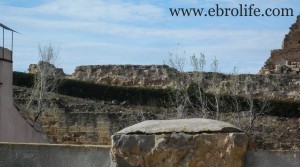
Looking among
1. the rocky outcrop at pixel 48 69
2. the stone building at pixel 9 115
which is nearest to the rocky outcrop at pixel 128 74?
the rocky outcrop at pixel 48 69

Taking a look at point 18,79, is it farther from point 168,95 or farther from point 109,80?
point 168,95

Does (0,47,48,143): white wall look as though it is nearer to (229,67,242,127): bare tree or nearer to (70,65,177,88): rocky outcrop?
(229,67,242,127): bare tree

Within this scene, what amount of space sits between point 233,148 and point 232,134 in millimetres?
73

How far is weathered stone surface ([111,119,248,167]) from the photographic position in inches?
132

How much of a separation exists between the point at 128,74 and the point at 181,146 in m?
27.1

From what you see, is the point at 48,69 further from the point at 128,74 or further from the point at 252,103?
the point at 252,103

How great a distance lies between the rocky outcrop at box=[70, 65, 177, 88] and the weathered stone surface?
2547 centimetres

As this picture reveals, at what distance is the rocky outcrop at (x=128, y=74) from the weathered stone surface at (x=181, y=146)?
25.5 m

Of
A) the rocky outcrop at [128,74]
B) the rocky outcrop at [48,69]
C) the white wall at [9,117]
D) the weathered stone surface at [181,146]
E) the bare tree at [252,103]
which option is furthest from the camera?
the rocky outcrop at [128,74]

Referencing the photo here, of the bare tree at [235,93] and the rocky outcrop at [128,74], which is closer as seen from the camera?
the bare tree at [235,93]

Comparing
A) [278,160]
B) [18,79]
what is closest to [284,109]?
[18,79]

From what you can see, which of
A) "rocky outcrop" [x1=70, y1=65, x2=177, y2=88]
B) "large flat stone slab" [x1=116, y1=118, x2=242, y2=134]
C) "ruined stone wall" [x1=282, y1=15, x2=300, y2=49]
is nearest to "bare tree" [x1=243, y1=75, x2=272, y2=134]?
"rocky outcrop" [x1=70, y1=65, x2=177, y2=88]

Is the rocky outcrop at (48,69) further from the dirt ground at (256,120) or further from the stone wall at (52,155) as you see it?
the stone wall at (52,155)

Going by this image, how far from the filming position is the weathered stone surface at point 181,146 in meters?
3.37
